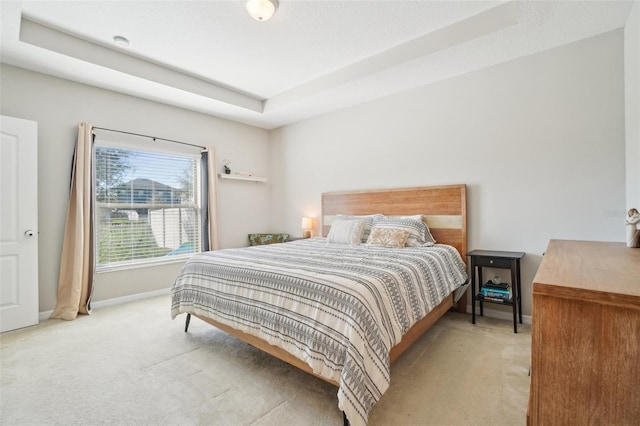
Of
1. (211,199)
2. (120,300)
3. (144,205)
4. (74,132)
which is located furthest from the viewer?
(211,199)

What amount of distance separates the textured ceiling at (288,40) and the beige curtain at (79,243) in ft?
2.86

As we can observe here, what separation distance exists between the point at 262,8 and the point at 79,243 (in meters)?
3.10

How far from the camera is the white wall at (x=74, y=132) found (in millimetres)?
3119

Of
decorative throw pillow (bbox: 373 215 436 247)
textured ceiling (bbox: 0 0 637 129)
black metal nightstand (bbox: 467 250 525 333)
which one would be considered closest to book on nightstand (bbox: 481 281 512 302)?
black metal nightstand (bbox: 467 250 525 333)

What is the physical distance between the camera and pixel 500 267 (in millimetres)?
2764

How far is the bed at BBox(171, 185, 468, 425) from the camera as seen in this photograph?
4.97ft

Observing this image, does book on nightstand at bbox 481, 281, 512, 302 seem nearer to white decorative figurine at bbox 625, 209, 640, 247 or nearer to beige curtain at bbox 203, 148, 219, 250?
white decorative figurine at bbox 625, 209, 640, 247

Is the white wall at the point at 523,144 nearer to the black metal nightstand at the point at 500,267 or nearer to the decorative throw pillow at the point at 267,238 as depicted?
the black metal nightstand at the point at 500,267

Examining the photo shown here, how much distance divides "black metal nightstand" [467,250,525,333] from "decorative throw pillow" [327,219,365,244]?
1198mm

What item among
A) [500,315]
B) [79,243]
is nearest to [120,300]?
[79,243]

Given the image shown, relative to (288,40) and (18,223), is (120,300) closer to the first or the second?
(18,223)

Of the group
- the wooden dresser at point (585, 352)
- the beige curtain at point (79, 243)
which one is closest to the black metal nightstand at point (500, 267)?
the wooden dresser at point (585, 352)

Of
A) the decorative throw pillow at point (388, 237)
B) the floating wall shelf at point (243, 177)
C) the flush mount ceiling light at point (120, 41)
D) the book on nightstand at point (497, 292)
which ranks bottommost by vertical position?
the book on nightstand at point (497, 292)

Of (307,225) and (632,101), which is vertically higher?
(632,101)
